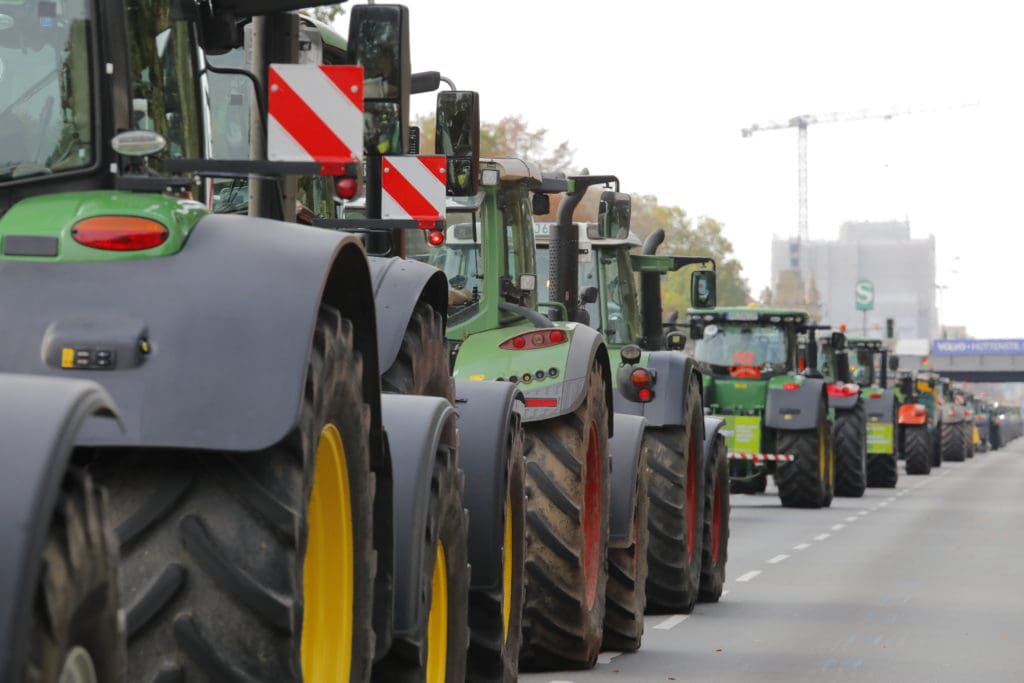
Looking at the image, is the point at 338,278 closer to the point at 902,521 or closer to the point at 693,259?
the point at 693,259

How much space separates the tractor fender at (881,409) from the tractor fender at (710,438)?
2358 centimetres

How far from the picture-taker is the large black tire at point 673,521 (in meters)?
13.4

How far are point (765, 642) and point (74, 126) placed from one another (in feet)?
25.2

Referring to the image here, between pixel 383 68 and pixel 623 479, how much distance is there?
5.77 meters

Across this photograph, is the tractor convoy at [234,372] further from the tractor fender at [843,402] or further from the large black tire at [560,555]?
the tractor fender at [843,402]

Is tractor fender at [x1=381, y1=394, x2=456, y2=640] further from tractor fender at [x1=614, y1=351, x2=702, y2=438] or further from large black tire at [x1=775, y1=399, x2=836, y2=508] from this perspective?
large black tire at [x1=775, y1=399, x2=836, y2=508]

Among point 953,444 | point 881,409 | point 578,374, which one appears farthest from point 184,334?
point 953,444

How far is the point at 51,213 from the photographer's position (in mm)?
4707

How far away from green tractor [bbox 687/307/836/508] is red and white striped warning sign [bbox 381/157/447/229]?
1956 centimetres

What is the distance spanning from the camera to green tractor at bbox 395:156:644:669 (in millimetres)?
9914

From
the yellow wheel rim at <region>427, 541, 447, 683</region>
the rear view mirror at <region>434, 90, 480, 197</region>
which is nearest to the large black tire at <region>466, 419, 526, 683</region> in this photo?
the yellow wheel rim at <region>427, 541, 447, 683</region>

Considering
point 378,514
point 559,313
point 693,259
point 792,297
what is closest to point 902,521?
point 693,259

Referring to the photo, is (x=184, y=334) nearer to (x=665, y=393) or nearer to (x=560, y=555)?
(x=560, y=555)

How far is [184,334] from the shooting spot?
14.4 feet
